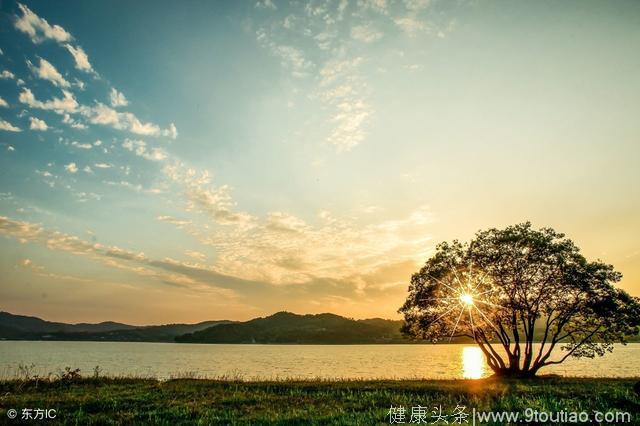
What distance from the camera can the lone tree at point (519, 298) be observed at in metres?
38.3

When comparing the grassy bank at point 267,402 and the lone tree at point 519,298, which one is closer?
the grassy bank at point 267,402

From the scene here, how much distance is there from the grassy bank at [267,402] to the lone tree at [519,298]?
15089 mm

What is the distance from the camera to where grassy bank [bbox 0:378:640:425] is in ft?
53.7

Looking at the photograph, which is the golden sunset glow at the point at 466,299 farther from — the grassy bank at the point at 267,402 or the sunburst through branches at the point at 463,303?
the grassy bank at the point at 267,402

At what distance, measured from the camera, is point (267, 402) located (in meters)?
21.6

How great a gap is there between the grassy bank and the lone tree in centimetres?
1509

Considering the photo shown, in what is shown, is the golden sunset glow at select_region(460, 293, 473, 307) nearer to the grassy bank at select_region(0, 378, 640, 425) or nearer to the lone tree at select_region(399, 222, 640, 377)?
the lone tree at select_region(399, 222, 640, 377)

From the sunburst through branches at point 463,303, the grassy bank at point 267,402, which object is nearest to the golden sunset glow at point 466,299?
the sunburst through branches at point 463,303

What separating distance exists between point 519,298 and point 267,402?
101 feet

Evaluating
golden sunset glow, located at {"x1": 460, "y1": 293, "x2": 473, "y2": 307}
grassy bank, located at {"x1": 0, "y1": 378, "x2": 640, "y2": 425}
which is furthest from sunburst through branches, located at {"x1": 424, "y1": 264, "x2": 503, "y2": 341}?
grassy bank, located at {"x1": 0, "y1": 378, "x2": 640, "y2": 425}

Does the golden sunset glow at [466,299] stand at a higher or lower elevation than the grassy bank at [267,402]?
higher

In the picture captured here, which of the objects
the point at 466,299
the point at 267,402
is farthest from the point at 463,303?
the point at 267,402

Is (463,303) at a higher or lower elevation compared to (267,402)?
higher

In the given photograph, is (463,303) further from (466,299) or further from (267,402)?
(267,402)
